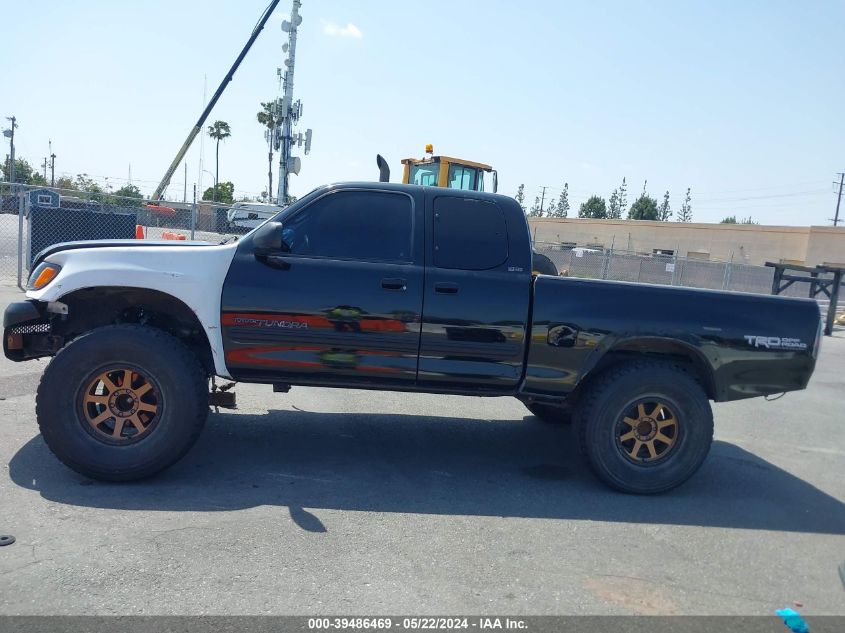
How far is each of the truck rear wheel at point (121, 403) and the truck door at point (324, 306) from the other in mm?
407

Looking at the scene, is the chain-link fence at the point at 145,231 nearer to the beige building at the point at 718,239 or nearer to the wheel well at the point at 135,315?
the wheel well at the point at 135,315

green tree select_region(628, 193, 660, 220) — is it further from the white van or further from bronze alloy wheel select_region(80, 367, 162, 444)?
bronze alloy wheel select_region(80, 367, 162, 444)

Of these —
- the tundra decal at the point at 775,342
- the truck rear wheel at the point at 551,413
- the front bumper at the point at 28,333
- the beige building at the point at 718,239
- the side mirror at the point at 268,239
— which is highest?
the beige building at the point at 718,239

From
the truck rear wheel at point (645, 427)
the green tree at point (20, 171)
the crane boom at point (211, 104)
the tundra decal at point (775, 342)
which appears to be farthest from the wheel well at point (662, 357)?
the green tree at point (20, 171)

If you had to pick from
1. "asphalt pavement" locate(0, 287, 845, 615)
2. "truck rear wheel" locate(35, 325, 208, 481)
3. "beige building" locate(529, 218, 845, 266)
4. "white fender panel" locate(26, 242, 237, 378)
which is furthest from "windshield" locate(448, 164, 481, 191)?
"beige building" locate(529, 218, 845, 266)

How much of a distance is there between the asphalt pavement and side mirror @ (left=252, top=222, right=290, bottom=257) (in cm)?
158

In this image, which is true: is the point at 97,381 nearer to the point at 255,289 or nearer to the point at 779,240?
the point at 255,289

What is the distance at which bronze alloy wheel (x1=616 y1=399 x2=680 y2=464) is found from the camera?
5434 millimetres

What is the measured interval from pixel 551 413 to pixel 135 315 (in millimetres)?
3795

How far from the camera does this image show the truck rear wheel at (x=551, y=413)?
6.94 m

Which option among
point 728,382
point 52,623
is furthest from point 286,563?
point 728,382

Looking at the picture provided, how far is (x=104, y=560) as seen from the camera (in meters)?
3.79

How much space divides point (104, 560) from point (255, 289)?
6.50 ft

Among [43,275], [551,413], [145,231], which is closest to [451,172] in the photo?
[145,231]
